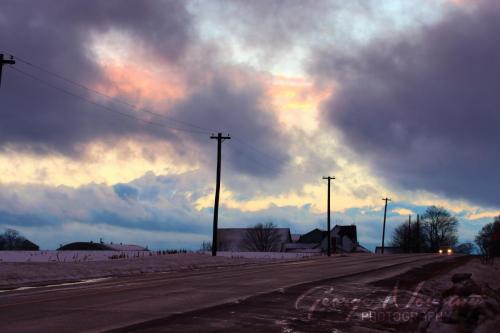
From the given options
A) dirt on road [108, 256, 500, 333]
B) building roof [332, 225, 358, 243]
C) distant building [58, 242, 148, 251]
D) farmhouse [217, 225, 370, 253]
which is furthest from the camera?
building roof [332, 225, 358, 243]

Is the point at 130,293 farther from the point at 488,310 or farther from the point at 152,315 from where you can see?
the point at 488,310

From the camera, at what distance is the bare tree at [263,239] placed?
456 ft

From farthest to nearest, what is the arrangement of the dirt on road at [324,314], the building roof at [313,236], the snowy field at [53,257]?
the building roof at [313,236]
the snowy field at [53,257]
the dirt on road at [324,314]

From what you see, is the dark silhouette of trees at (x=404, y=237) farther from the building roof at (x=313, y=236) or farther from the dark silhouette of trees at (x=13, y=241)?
the dark silhouette of trees at (x=13, y=241)

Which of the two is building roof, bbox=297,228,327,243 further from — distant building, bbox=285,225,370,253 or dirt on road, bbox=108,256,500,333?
dirt on road, bbox=108,256,500,333

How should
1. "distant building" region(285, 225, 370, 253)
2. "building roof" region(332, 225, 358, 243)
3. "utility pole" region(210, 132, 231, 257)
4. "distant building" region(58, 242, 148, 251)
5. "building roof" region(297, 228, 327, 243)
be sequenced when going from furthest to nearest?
"building roof" region(332, 225, 358, 243), "building roof" region(297, 228, 327, 243), "distant building" region(285, 225, 370, 253), "distant building" region(58, 242, 148, 251), "utility pole" region(210, 132, 231, 257)

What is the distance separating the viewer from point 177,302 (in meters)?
13.1

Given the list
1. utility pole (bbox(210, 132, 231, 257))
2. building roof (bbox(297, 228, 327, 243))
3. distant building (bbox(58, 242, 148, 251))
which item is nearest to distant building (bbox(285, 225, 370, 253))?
building roof (bbox(297, 228, 327, 243))

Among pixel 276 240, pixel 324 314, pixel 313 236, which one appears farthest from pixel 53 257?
pixel 313 236

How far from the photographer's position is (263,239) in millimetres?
139500

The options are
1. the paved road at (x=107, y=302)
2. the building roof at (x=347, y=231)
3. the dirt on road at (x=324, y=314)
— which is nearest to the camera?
Answer: the dirt on road at (x=324, y=314)

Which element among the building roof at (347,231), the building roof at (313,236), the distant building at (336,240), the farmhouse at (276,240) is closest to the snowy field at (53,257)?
the distant building at (336,240)

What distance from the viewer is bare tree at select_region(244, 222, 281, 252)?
456ft

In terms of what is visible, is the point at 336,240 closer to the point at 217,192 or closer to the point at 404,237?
the point at 404,237
